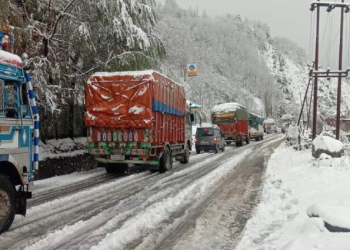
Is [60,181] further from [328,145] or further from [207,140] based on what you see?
[207,140]

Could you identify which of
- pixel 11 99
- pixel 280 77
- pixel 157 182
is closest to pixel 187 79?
pixel 157 182

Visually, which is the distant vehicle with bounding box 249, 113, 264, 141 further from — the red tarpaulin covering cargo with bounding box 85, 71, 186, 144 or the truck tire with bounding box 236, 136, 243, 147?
the red tarpaulin covering cargo with bounding box 85, 71, 186, 144

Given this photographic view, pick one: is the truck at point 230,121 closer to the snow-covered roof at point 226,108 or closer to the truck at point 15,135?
the snow-covered roof at point 226,108

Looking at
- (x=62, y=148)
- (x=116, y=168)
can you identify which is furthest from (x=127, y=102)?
(x=62, y=148)

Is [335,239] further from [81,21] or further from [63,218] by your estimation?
[81,21]

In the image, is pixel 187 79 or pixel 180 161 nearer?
pixel 180 161

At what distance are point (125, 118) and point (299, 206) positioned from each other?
6999 millimetres

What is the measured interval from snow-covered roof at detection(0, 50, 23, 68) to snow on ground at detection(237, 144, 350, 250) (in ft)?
15.8

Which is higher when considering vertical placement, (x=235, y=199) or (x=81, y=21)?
(x=81, y=21)

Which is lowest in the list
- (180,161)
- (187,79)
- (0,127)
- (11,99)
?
(180,161)

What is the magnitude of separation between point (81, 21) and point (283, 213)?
10457mm

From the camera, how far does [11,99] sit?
6512mm

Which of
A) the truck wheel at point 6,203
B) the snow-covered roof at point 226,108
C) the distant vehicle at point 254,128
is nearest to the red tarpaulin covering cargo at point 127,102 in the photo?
the truck wheel at point 6,203

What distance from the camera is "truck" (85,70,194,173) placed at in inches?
502
